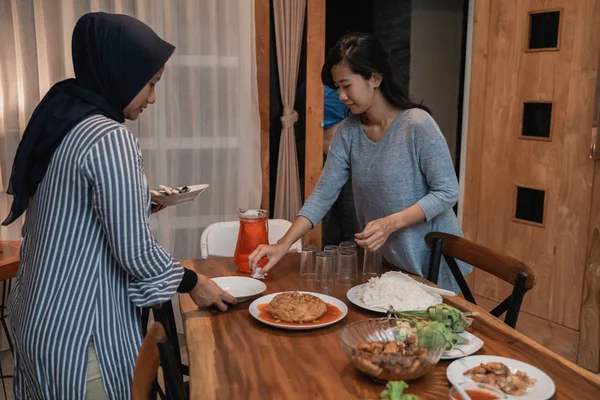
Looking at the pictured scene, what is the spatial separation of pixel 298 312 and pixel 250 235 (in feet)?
1.54

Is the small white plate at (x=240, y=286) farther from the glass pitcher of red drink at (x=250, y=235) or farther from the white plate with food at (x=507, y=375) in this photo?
the white plate with food at (x=507, y=375)

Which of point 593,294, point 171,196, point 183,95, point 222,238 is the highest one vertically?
point 183,95

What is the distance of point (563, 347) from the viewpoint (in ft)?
10.0

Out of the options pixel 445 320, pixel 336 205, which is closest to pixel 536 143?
pixel 336 205

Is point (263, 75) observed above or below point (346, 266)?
above

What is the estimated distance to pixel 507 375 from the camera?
3.73 feet

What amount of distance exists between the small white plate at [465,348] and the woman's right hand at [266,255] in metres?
0.66

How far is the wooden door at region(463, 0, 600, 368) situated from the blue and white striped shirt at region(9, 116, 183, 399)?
2266mm

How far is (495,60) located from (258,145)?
134 cm

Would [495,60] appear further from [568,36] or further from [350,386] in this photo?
[350,386]

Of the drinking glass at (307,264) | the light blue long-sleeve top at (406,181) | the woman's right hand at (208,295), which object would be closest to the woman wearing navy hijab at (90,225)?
the woman's right hand at (208,295)

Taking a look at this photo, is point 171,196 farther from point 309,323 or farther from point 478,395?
point 478,395

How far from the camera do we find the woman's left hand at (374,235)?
5.67 feet

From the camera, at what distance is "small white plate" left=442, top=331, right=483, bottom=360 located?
125 centimetres
